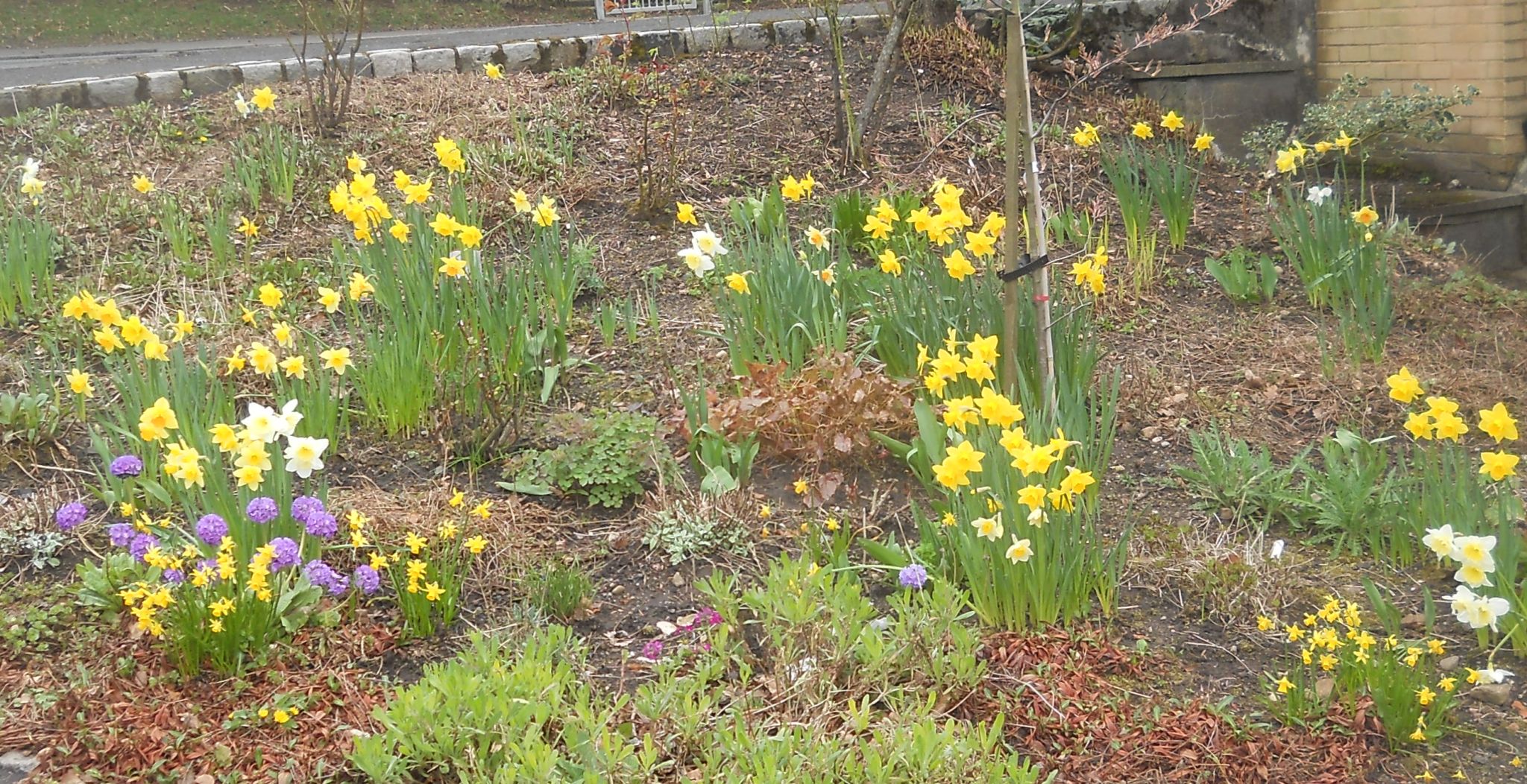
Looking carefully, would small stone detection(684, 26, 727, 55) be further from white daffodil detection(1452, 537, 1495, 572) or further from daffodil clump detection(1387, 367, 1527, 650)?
white daffodil detection(1452, 537, 1495, 572)

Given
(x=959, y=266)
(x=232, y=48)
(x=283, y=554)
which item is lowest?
(x=283, y=554)

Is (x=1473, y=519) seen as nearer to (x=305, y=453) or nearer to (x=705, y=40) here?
(x=305, y=453)

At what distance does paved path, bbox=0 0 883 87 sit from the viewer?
8.18m

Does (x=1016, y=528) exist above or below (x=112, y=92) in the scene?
below

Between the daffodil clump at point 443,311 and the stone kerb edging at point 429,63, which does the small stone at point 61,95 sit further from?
the daffodil clump at point 443,311

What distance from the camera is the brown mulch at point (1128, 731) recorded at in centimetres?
221

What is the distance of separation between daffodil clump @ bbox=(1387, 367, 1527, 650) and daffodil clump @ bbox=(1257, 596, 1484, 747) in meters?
0.10

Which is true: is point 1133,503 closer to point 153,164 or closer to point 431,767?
point 431,767

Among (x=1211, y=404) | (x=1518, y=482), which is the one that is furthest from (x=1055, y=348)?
(x=1518, y=482)

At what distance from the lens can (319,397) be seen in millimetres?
3191

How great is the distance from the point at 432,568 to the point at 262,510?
1.23 feet

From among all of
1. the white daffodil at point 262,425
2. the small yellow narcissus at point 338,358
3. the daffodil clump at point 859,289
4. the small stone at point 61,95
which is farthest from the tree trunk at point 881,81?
the small stone at point 61,95

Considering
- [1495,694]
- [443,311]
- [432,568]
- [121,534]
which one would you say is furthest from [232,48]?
[1495,694]

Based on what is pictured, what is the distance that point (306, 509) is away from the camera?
8.63 ft
